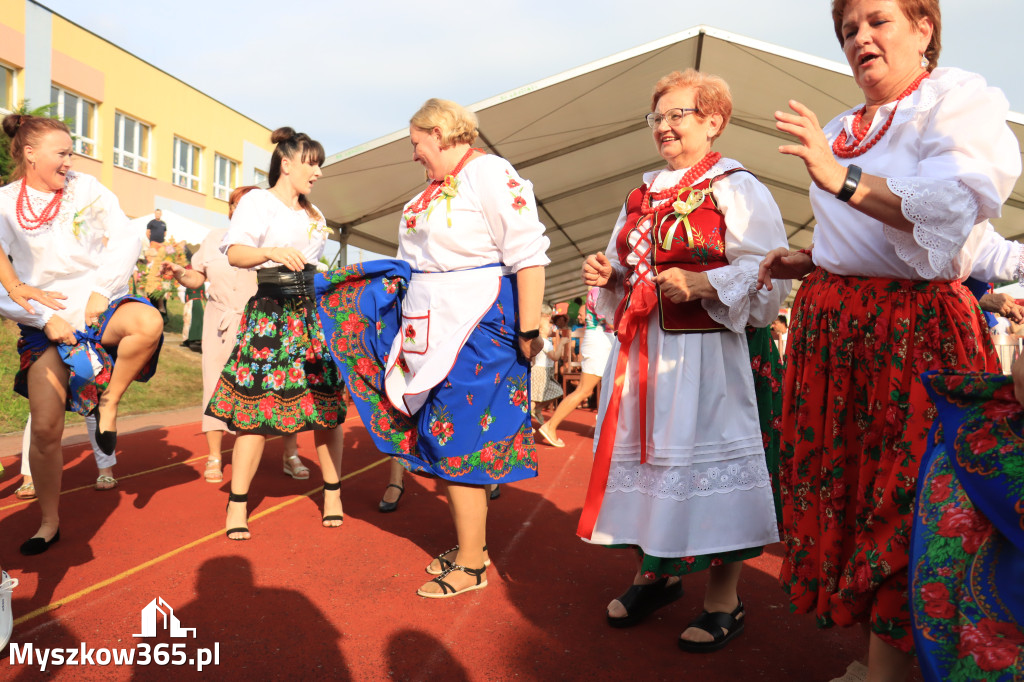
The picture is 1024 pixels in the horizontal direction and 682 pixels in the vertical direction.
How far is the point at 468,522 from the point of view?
334cm

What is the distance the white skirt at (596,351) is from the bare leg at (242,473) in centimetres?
493

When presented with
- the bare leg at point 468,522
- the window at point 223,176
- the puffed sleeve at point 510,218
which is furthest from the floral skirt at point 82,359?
the window at point 223,176

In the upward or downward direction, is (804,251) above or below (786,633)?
above

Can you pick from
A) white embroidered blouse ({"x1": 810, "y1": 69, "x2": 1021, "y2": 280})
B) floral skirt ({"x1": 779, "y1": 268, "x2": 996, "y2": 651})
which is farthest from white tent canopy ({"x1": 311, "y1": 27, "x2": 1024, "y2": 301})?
floral skirt ({"x1": 779, "y1": 268, "x2": 996, "y2": 651})

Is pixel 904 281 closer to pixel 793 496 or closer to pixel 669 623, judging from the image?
pixel 793 496

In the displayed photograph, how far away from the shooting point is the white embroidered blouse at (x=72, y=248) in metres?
3.77

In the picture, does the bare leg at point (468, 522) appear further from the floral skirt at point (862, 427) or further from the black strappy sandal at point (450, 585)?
the floral skirt at point (862, 427)

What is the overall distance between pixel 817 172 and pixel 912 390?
2.11 ft

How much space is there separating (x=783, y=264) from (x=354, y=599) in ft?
7.28

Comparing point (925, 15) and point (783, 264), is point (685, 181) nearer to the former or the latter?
point (783, 264)

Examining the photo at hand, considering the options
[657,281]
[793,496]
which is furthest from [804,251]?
[793,496]

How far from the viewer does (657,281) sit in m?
2.80

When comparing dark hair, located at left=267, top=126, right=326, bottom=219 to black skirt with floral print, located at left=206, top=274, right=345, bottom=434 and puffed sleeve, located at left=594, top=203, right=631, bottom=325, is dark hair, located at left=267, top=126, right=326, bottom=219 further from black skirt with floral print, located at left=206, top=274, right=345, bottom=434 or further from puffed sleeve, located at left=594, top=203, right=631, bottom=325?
puffed sleeve, located at left=594, top=203, right=631, bottom=325

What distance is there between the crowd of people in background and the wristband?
0.04ft
